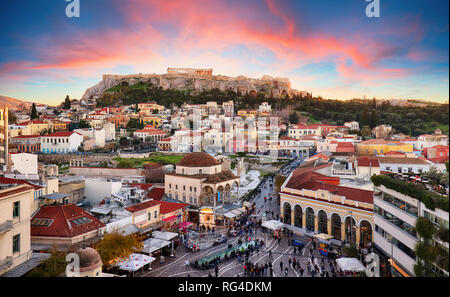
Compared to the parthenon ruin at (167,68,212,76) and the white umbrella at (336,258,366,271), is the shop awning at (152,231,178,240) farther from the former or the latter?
the parthenon ruin at (167,68,212,76)

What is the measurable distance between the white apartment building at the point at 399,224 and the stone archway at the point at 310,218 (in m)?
4.37

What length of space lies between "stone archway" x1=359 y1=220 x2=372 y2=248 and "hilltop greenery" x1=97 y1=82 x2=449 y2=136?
1012 inches

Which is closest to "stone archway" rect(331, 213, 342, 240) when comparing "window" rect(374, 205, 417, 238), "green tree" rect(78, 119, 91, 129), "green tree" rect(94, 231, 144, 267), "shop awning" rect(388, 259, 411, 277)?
"window" rect(374, 205, 417, 238)

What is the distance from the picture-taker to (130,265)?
11.6 meters

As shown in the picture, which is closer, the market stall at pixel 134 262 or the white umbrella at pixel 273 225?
the market stall at pixel 134 262

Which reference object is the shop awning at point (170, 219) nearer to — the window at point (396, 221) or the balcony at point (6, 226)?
the balcony at point (6, 226)

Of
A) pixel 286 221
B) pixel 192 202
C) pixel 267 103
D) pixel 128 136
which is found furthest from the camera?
pixel 267 103

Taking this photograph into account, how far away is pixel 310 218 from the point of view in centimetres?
1756

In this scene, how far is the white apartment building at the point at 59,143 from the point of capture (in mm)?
40906

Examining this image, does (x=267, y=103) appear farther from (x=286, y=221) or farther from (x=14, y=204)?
(x=14, y=204)

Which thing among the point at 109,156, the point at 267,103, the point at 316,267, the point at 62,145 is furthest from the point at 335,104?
the point at 316,267

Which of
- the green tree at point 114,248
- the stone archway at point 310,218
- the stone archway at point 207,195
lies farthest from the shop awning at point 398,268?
the stone archway at point 207,195

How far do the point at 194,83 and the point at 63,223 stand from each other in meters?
87.0

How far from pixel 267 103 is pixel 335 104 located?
13.4 meters
